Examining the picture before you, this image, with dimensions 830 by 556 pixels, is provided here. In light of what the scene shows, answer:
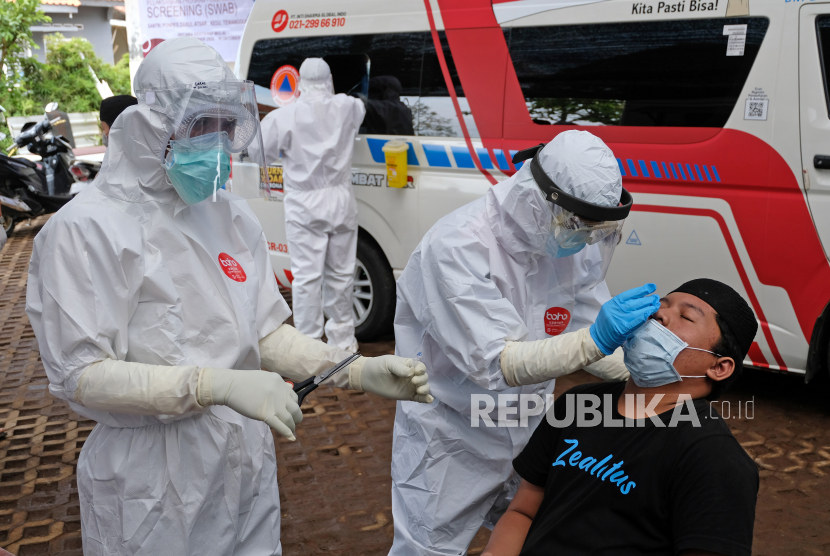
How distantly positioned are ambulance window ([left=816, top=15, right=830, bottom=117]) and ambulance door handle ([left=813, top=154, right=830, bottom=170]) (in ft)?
0.70

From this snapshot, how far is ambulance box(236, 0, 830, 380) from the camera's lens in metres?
3.58

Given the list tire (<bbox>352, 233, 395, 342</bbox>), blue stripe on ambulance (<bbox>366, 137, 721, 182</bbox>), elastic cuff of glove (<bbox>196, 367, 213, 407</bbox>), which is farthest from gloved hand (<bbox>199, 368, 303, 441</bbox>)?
tire (<bbox>352, 233, 395, 342</bbox>)

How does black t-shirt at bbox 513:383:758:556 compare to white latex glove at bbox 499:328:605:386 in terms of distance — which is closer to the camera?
black t-shirt at bbox 513:383:758:556

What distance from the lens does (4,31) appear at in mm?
13195

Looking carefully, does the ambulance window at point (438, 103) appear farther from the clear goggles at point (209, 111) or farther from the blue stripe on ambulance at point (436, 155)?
the clear goggles at point (209, 111)

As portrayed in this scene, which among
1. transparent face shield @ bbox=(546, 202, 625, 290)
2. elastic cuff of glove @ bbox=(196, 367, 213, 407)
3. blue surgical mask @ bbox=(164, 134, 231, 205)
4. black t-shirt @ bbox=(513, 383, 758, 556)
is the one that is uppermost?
blue surgical mask @ bbox=(164, 134, 231, 205)

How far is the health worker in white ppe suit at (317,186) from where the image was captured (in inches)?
190

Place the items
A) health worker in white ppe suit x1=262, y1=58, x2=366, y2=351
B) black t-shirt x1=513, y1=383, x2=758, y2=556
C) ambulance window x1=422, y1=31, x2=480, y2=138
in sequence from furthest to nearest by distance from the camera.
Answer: health worker in white ppe suit x1=262, y1=58, x2=366, y2=351 < ambulance window x1=422, y1=31, x2=480, y2=138 < black t-shirt x1=513, y1=383, x2=758, y2=556

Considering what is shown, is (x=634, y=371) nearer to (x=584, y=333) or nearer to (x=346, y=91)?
(x=584, y=333)

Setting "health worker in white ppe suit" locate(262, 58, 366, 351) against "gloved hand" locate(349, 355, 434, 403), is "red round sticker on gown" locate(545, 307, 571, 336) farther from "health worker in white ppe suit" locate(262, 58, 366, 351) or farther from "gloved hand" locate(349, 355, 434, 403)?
"health worker in white ppe suit" locate(262, 58, 366, 351)

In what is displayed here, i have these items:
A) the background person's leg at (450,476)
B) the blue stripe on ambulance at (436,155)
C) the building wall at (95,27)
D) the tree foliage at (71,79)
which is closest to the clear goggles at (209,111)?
the background person's leg at (450,476)

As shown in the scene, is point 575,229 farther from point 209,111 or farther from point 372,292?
point 372,292

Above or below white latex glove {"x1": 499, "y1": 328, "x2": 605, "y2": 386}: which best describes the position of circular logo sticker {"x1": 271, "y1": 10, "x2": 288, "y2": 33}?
above

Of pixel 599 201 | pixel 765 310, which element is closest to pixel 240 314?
pixel 599 201
